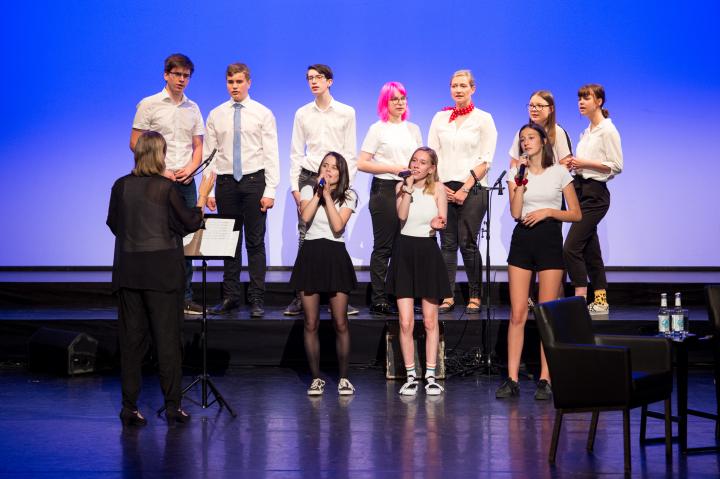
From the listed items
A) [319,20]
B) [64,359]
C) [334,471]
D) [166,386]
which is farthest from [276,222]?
[334,471]

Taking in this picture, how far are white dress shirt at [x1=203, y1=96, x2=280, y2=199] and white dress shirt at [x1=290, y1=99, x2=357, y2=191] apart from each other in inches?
6.0

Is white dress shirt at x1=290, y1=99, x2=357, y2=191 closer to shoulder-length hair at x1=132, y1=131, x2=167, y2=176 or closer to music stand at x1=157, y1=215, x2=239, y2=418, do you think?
music stand at x1=157, y1=215, x2=239, y2=418

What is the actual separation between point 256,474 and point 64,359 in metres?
2.77

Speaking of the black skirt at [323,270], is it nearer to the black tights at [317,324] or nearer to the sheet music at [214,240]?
the black tights at [317,324]

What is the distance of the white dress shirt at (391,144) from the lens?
677 cm

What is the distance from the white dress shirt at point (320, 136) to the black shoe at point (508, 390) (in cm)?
192

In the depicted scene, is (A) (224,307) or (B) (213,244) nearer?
(B) (213,244)

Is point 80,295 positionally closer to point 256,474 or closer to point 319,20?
point 319,20

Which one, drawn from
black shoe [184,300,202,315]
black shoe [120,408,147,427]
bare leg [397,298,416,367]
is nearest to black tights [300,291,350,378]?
bare leg [397,298,416,367]

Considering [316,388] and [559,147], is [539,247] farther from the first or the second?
[316,388]

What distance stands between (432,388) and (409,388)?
141mm

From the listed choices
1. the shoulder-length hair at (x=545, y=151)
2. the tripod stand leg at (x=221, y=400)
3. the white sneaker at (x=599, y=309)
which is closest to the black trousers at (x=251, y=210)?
the tripod stand leg at (x=221, y=400)

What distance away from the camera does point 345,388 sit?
5.75m

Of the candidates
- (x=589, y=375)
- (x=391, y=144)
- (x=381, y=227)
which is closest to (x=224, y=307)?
(x=381, y=227)
